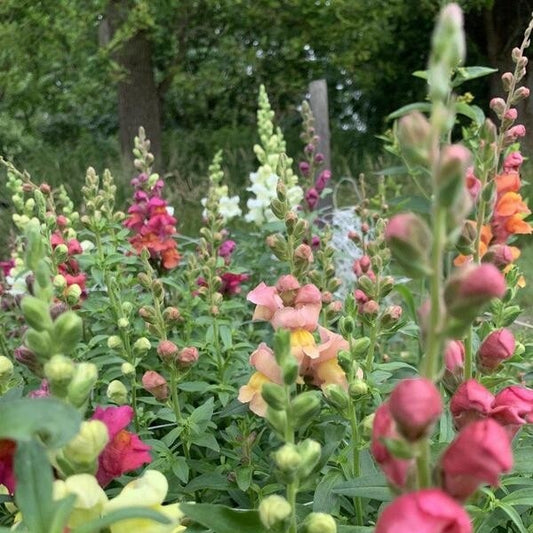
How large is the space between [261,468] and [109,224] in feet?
2.94

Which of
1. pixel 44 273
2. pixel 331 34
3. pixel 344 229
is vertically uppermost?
pixel 331 34

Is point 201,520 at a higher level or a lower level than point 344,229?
higher

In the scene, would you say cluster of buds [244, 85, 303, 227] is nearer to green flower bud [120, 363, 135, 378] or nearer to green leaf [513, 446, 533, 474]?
green flower bud [120, 363, 135, 378]

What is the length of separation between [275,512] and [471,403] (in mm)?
295

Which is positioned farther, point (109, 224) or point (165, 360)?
point (109, 224)

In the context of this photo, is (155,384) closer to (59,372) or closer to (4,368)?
(4,368)

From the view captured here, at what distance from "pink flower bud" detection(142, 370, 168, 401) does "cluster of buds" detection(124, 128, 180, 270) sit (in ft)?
3.02

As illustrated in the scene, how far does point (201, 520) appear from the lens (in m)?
0.76

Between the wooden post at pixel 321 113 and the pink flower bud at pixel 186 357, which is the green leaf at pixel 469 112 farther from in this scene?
the wooden post at pixel 321 113

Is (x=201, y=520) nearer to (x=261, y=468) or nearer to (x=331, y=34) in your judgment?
(x=261, y=468)

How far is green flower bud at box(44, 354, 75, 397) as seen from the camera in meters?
0.65

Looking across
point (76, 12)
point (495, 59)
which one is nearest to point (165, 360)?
point (76, 12)

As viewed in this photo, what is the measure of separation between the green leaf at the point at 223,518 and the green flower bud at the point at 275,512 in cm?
7

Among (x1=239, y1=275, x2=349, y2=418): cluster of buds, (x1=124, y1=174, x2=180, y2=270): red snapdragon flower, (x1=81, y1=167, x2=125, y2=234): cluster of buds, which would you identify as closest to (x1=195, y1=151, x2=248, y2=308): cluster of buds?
(x1=124, y1=174, x2=180, y2=270): red snapdragon flower
